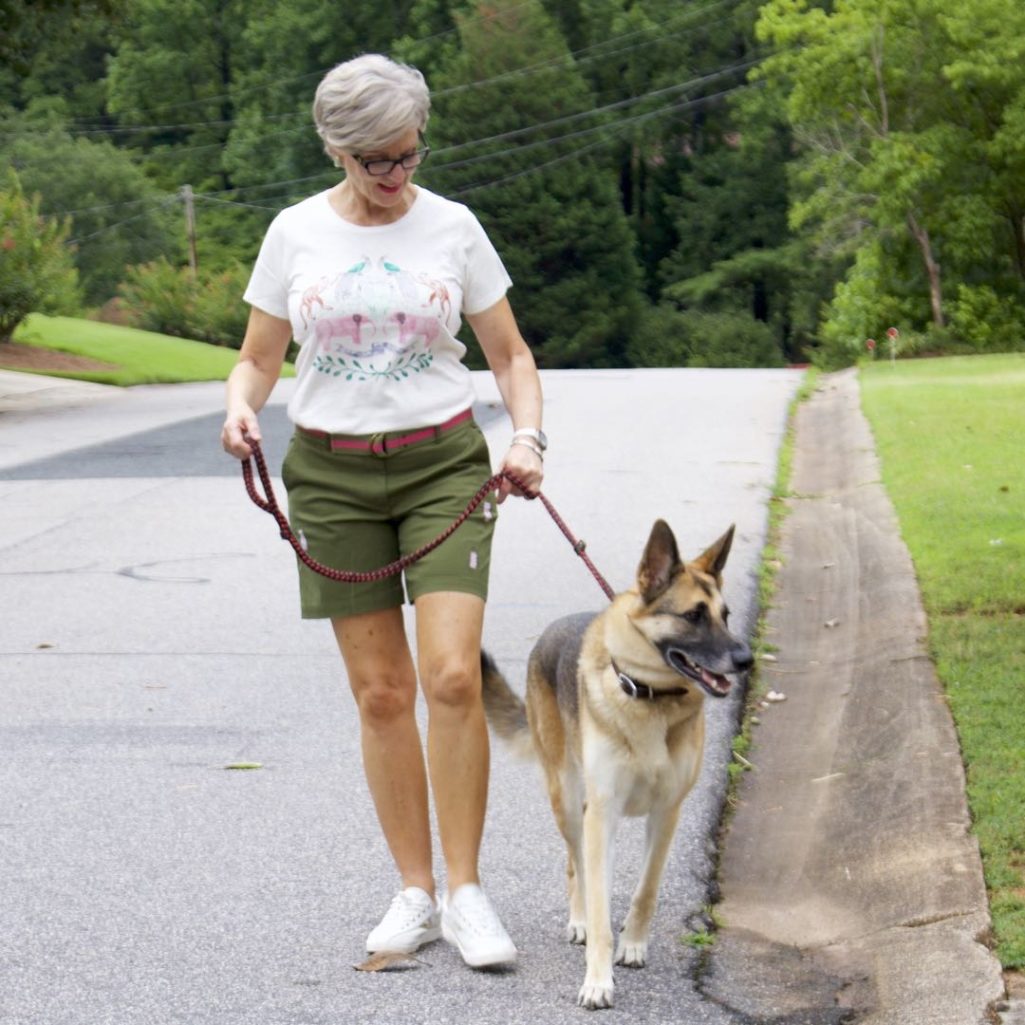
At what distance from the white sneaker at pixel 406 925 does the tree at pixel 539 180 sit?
62.8 metres

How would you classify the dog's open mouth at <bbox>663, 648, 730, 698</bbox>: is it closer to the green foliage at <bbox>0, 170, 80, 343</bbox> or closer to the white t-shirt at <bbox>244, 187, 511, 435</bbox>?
the white t-shirt at <bbox>244, 187, 511, 435</bbox>

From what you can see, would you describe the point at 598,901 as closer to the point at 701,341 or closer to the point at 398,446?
the point at 398,446

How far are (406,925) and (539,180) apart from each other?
2556 inches

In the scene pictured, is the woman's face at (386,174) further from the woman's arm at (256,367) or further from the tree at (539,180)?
the tree at (539,180)

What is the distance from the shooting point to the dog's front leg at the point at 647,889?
4508mm

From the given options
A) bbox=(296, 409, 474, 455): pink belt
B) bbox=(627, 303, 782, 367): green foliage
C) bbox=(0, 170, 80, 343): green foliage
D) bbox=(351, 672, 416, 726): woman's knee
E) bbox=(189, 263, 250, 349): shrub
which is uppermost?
bbox=(296, 409, 474, 455): pink belt

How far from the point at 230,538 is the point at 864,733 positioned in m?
6.33

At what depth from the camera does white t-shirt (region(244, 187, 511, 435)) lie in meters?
4.44

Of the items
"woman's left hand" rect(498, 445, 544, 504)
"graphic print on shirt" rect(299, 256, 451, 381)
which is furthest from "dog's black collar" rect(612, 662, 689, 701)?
"graphic print on shirt" rect(299, 256, 451, 381)

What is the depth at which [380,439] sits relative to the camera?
450 centimetres

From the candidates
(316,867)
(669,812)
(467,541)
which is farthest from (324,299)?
(316,867)

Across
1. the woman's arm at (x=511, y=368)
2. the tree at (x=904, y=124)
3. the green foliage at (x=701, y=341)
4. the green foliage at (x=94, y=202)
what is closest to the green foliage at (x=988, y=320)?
the tree at (x=904, y=124)

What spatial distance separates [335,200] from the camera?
4.54 metres

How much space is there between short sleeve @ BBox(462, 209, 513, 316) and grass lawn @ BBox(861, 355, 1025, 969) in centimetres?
206
